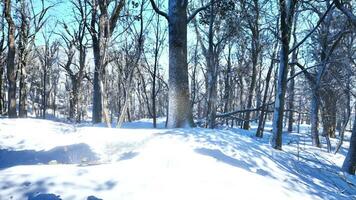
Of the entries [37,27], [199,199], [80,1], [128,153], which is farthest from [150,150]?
[37,27]

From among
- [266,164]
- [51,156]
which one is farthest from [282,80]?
[51,156]

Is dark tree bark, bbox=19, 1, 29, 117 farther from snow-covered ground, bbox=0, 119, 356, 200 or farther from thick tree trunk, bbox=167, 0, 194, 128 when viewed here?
thick tree trunk, bbox=167, 0, 194, 128

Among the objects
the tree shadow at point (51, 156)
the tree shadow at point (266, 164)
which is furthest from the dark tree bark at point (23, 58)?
the tree shadow at point (266, 164)

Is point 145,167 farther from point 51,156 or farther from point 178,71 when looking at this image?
point 178,71

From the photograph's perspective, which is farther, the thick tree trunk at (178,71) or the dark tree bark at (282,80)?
the dark tree bark at (282,80)

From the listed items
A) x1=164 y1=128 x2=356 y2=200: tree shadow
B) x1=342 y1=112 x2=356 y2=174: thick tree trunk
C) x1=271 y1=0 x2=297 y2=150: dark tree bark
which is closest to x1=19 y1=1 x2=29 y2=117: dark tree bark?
x1=271 y1=0 x2=297 y2=150: dark tree bark

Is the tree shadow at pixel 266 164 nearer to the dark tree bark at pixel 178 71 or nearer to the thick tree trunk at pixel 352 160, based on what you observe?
the dark tree bark at pixel 178 71

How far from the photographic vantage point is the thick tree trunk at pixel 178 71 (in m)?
7.50

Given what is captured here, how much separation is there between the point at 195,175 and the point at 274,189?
3.43 feet

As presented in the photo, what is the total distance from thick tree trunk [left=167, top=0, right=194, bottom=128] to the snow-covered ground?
1.52m

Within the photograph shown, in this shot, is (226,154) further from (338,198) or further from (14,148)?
(14,148)

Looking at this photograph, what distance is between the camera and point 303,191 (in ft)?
14.0

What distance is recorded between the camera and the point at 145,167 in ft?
13.2

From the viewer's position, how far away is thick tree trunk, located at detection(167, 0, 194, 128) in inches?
295
